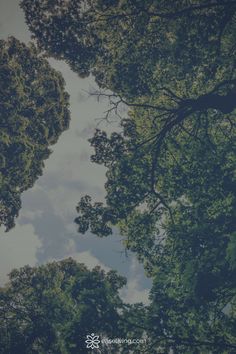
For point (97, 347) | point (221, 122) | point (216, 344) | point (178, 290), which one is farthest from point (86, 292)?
point (221, 122)

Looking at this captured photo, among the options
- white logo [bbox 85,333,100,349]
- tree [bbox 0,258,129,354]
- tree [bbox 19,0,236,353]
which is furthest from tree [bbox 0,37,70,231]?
white logo [bbox 85,333,100,349]

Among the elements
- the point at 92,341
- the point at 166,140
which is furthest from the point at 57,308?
the point at 166,140

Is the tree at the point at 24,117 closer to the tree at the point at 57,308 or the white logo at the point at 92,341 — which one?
the tree at the point at 57,308

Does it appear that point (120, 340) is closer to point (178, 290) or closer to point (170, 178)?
point (178, 290)

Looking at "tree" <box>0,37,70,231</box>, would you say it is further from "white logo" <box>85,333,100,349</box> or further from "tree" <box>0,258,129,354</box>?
"white logo" <box>85,333,100,349</box>

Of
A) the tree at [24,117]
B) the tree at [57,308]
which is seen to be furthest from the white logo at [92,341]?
the tree at [24,117]
